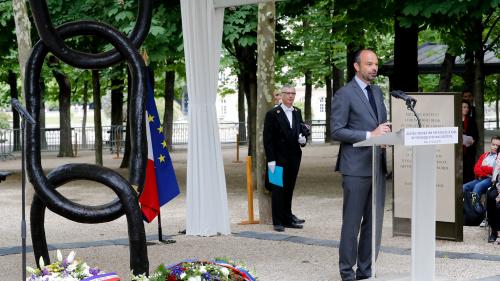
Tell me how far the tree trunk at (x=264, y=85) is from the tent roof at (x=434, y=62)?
388 inches

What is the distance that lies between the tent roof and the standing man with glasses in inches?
425

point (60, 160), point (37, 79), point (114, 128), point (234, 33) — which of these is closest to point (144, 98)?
point (37, 79)

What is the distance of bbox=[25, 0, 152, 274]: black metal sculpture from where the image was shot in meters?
7.06

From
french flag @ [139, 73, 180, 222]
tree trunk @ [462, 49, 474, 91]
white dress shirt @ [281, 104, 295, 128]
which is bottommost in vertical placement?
french flag @ [139, 73, 180, 222]

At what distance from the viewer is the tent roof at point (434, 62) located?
25.5 m

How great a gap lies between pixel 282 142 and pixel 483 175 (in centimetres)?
283

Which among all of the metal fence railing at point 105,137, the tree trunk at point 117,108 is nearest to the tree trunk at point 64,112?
the metal fence railing at point 105,137

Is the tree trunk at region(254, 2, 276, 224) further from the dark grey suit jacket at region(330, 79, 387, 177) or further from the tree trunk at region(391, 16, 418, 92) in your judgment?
the tree trunk at region(391, 16, 418, 92)

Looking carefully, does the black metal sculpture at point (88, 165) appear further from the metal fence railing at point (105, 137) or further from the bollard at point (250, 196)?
the metal fence railing at point (105, 137)

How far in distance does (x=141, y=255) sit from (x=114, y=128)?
102 feet

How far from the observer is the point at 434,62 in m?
28.2

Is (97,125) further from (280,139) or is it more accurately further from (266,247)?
(266,247)

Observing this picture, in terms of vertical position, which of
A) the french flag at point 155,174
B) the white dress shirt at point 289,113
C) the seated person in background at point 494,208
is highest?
the white dress shirt at point 289,113

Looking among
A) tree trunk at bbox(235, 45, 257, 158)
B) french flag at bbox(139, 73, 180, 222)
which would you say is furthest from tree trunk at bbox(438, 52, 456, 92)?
french flag at bbox(139, 73, 180, 222)
